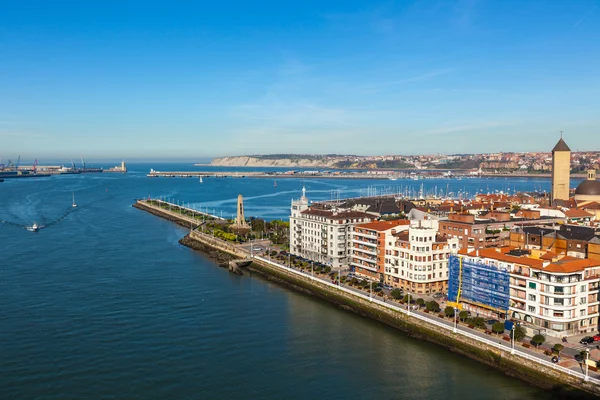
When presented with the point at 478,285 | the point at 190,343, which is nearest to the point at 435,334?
the point at 478,285

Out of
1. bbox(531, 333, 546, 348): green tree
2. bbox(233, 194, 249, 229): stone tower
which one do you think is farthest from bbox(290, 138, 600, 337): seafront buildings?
bbox(233, 194, 249, 229): stone tower

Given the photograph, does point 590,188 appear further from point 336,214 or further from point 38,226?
point 38,226

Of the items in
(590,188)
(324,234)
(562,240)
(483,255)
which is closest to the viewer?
(483,255)

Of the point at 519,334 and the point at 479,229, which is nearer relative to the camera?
the point at 519,334

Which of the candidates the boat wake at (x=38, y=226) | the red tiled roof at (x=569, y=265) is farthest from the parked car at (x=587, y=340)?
the boat wake at (x=38, y=226)

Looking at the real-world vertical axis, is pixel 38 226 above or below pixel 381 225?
below

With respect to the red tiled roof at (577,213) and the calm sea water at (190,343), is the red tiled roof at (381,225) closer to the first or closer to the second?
the calm sea water at (190,343)
